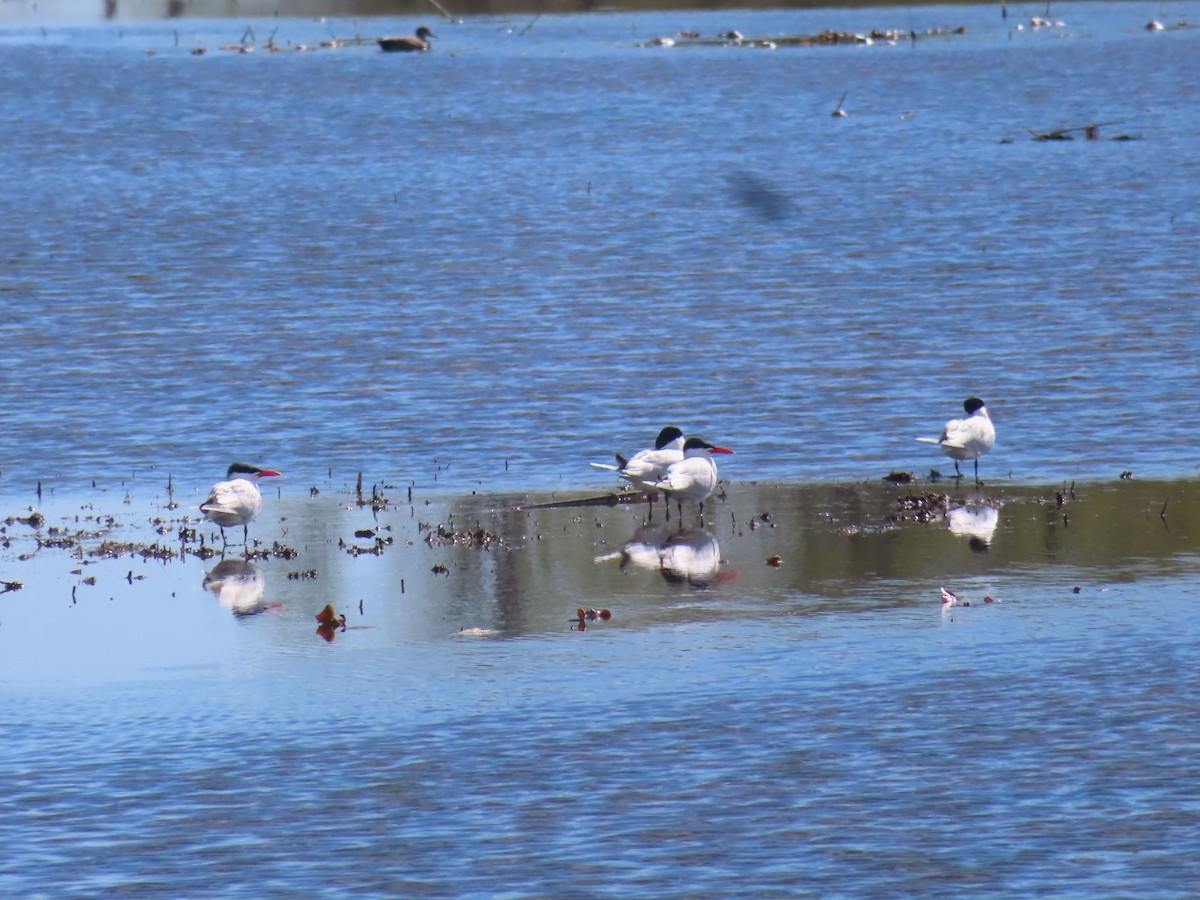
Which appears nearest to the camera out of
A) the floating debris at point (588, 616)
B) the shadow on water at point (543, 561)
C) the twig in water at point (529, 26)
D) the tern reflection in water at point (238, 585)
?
the floating debris at point (588, 616)

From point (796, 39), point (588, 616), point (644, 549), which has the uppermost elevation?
point (796, 39)

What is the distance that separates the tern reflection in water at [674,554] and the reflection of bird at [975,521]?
6.03 feet

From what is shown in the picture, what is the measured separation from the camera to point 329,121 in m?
52.5

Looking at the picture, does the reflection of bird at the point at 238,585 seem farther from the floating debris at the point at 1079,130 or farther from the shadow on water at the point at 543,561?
the floating debris at the point at 1079,130

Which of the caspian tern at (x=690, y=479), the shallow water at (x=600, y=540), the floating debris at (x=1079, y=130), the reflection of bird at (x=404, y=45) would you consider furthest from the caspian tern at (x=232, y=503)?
the reflection of bird at (x=404, y=45)

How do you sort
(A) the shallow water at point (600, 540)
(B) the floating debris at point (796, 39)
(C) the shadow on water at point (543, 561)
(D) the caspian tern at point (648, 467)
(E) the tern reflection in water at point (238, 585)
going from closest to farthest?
(A) the shallow water at point (600, 540) → (C) the shadow on water at point (543, 561) → (E) the tern reflection in water at point (238, 585) → (D) the caspian tern at point (648, 467) → (B) the floating debris at point (796, 39)

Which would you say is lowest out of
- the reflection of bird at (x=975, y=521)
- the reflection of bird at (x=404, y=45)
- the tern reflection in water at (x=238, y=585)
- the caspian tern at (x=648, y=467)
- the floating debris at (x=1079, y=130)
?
the tern reflection in water at (x=238, y=585)

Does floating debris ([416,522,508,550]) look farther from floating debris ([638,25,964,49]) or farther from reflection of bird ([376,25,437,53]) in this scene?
reflection of bird ([376,25,437,53])

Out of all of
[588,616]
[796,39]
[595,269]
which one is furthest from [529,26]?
[588,616]

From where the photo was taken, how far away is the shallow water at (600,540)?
8.80 meters

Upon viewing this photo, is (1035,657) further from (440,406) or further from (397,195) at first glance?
(397,195)

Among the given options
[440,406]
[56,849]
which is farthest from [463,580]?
[440,406]

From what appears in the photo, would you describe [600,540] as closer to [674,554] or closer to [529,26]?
[674,554]

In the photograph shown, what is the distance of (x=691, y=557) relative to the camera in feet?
45.2
